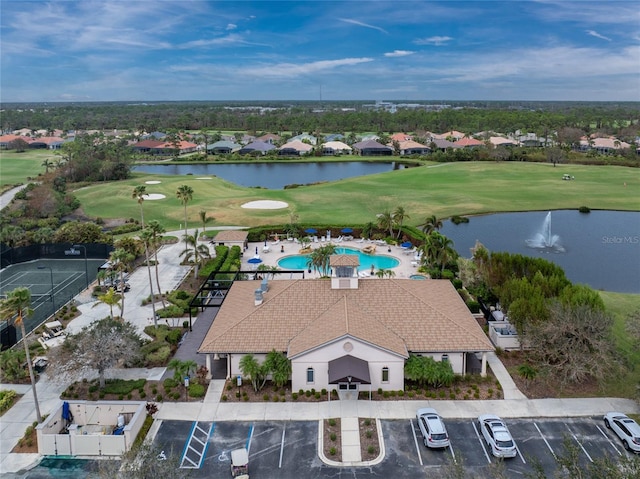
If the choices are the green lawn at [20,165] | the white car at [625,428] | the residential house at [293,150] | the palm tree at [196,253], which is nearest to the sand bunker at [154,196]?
the green lawn at [20,165]

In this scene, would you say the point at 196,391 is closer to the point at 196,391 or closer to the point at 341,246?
the point at 196,391

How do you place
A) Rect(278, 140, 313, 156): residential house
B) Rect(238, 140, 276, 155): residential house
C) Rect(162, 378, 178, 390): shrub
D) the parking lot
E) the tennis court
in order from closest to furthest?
the parking lot → Rect(162, 378, 178, 390): shrub → the tennis court → Rect(238, 140, 276, 155): residential house → Rect(278, 140, 313, 156): residential house

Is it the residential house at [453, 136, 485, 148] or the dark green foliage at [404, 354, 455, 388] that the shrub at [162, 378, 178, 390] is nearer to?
the dark green foliage at [404, 354, 455, 388]

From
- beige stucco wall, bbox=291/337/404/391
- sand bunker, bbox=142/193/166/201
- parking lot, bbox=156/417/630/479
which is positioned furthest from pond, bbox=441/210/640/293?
sand bunker, bbox=142/193/166/201

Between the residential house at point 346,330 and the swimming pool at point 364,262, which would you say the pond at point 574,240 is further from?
the residential house at point 346,330

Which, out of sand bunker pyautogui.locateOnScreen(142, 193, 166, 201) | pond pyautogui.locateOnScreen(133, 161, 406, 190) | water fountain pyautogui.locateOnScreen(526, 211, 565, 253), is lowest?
water fountain pyautogui.locateOnScreen(526, 211, 565, 253)
